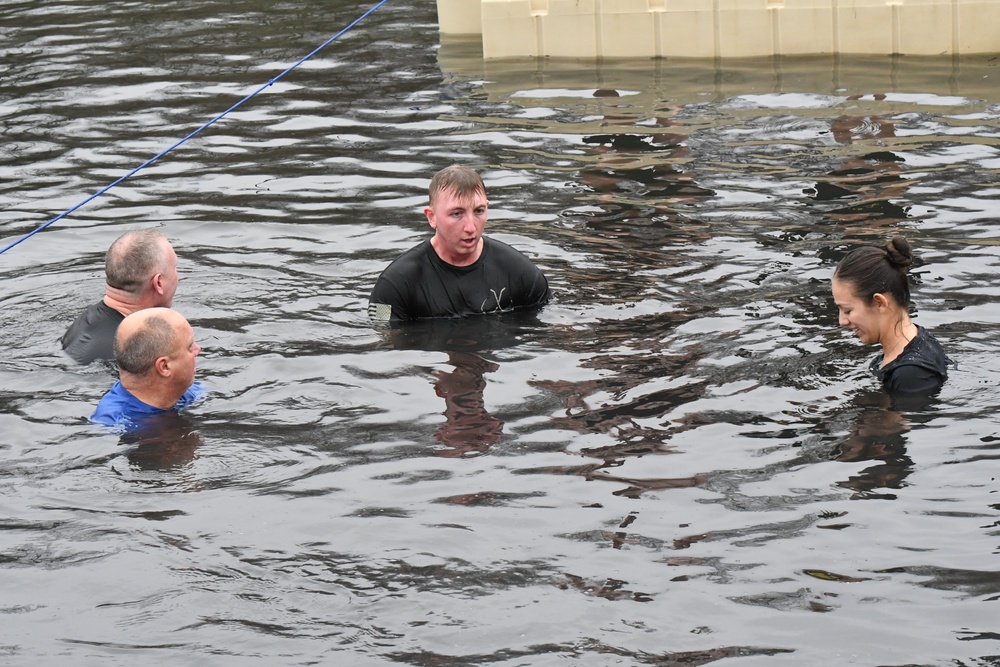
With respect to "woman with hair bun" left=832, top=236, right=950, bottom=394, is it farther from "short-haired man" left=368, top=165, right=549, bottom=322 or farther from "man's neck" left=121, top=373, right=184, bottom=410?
"man's neck" left=121, top=373, right=184, bottom=410

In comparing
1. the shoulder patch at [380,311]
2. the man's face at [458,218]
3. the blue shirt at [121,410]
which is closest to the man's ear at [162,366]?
the blue shirt at [121,410]

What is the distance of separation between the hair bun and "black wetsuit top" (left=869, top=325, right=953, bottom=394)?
0.48 meters

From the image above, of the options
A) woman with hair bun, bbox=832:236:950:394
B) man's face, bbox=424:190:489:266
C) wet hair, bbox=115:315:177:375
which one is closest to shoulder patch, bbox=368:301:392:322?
man's face, bbox=424:190:489:266

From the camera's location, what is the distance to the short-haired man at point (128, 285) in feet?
28.0

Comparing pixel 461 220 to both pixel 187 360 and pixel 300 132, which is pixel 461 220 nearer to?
pixel 187 360

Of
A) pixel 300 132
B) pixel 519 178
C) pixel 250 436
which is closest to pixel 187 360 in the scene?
pixel 250 436

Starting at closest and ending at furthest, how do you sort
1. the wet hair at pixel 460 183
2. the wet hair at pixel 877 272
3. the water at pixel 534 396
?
1. the water at pixel 534 396
2. the wet hair at pixel 877 272
3. the wet hair at pixel 460 183

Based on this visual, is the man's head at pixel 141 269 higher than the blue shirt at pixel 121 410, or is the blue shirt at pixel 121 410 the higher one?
the man's head at pixel 141 269

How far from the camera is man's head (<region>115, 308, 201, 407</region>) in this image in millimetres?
7641

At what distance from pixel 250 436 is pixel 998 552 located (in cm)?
411

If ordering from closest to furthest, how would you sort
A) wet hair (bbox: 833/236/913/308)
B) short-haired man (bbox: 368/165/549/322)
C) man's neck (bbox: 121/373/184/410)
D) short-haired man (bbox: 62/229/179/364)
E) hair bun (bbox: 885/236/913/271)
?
hair bun (bbox: 885/236/913/271)
wet hair (bbox: 833/236/913/308)
man's neck (bbox: 121/373/184/410)
short-haired man (bbox: 62/229/179/364)
short-haired man (bbox: 368/165/549/322)

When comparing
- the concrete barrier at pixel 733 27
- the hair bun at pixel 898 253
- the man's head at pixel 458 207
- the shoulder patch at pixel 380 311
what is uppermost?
the concrete barrier at pixel 733 27

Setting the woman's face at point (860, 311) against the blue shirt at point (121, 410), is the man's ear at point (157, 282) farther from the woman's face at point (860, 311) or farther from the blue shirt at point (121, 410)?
the woman's face at point (860, 311)

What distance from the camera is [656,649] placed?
5.32 metres
